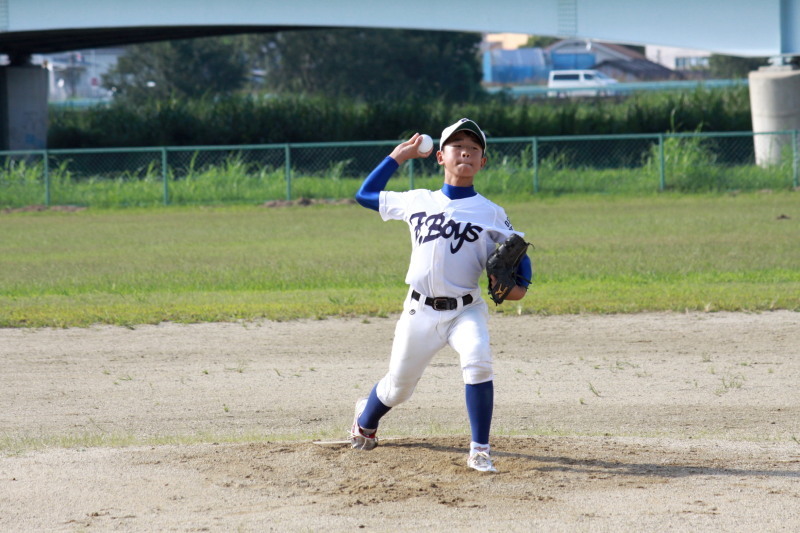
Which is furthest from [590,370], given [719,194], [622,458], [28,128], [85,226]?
[28,128]

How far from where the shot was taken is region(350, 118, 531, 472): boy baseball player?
17.4 feet

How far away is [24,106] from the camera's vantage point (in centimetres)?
3406

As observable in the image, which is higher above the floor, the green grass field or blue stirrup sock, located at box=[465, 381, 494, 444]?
the green grass field

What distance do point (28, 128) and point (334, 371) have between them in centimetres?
2878

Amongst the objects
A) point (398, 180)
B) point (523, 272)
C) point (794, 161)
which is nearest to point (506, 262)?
point (523, 272)

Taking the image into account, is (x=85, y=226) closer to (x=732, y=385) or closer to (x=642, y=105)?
(x=732, y=385)

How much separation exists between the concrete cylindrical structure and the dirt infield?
19.3 meters

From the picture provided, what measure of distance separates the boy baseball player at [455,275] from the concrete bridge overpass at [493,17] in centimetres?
2386

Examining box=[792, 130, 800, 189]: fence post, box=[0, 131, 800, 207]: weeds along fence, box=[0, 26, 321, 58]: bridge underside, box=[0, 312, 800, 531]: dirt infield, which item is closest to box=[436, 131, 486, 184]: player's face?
box=[0, 312, 800, 531]: dirt infield

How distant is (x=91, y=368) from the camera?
867cm

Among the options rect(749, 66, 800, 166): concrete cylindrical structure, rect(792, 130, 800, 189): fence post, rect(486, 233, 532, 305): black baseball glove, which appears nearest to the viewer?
rect(486, 233, 532, 305): black baseball glove

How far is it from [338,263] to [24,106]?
22.8m

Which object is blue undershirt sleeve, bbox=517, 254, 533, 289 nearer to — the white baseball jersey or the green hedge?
the white baseball jersey

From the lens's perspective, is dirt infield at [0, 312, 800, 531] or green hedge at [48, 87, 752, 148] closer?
dirt infield at [0, 312, 800, 531]
